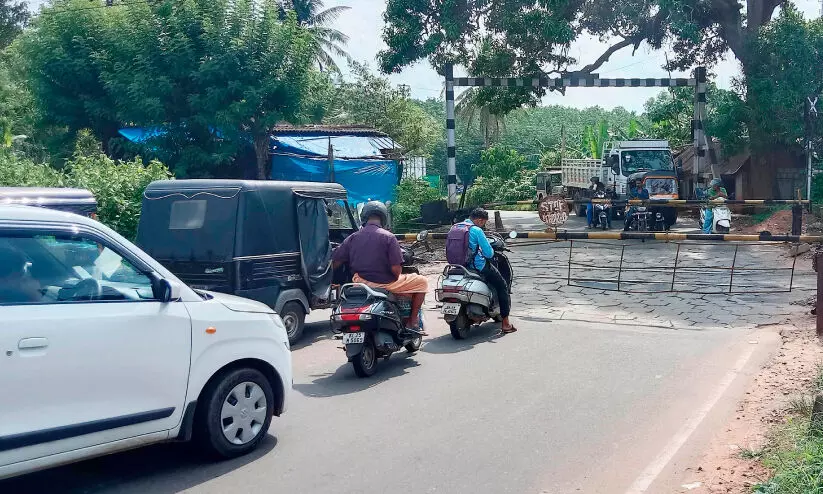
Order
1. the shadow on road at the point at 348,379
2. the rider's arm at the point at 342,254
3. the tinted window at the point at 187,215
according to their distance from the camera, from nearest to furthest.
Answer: the shadow on road at the point at 348,379
the rider's arm at the point at 342,254
the tinted window at the point at 187,215

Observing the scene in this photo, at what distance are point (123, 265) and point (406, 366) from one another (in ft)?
12.8

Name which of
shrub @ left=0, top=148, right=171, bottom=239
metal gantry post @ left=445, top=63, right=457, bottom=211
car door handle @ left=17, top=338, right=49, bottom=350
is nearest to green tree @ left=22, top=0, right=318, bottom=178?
shrub @ left=0, top=148, right=171, bottom=239

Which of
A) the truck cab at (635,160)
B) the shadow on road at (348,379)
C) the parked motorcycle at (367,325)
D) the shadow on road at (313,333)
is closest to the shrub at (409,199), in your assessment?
the truck cab at (635,160)

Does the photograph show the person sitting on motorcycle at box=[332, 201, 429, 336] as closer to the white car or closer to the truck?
the white car

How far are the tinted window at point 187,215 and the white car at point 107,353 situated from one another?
3551mm

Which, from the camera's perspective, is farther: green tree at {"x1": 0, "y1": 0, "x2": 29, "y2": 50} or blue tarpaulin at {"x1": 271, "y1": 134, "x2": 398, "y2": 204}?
green tree at {"x1": 0, "y1": 0, "x2": 29, "y2": 50}

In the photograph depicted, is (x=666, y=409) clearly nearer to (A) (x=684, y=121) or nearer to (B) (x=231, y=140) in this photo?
(B) (x=231, y=140)

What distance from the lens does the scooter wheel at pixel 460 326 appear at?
9.52 meters

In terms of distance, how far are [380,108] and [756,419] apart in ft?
105

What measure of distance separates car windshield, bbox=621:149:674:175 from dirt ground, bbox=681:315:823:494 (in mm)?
17604

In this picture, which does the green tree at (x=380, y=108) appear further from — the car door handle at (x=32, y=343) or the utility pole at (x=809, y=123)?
the car door handle at (x=32, y=343)

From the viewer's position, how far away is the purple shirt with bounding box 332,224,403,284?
8.15 m

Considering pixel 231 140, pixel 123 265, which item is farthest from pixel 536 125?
pixel 123 265

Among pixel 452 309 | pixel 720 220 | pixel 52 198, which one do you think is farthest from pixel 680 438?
pixel 720 220
